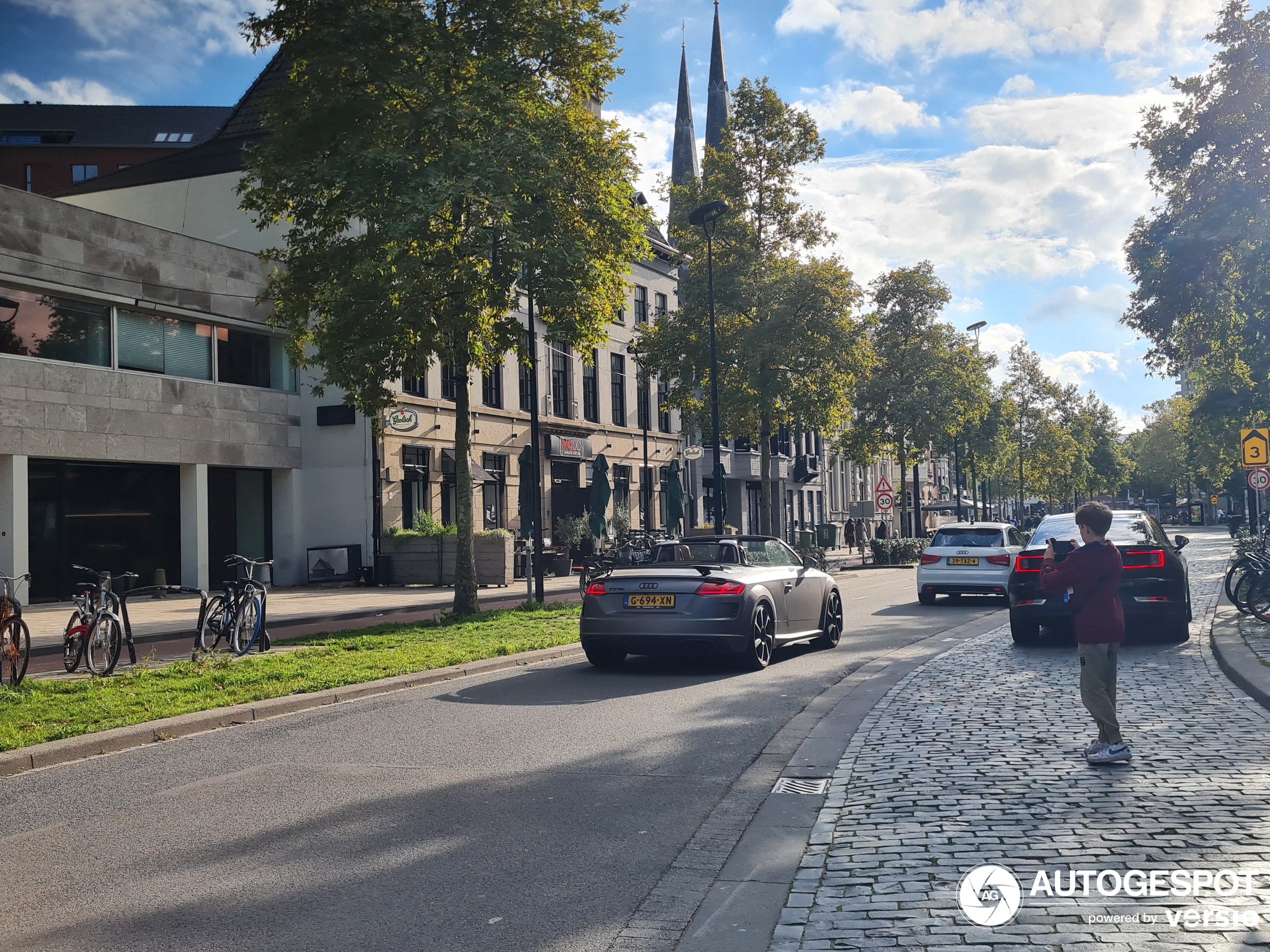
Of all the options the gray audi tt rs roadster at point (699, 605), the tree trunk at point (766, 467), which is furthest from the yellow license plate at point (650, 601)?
the tree trunk at point (766, 467)

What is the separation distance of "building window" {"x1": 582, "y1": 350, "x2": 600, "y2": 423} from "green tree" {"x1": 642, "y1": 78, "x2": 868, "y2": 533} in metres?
6.69

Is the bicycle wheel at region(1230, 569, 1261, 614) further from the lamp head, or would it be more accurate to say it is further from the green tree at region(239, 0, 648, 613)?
the lamp head

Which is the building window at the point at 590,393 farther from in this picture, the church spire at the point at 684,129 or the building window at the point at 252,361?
the church spire at the point at 684,129

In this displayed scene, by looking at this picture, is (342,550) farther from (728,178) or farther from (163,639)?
(728,178)

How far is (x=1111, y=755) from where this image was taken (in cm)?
651

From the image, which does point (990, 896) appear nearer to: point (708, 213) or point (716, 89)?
point (708, 213)

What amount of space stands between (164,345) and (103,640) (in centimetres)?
1642

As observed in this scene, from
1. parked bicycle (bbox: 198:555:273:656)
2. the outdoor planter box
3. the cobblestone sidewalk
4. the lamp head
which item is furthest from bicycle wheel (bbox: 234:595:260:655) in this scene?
the lamp head

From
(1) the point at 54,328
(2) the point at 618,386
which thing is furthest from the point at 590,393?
(1) the point at 54,328

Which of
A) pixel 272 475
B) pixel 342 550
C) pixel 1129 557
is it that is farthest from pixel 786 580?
pixel 272 475

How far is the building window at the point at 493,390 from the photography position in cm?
3512

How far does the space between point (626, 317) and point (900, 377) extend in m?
11.3

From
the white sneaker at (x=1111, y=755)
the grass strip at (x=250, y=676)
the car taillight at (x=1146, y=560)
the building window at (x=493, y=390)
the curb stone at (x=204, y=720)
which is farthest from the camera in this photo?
the building window at (x=493, y=390)

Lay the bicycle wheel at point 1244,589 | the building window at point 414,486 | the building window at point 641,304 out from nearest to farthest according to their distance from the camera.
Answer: the bicycle wheel at point 1244,589 → the building window at point 414,486 → the building window at point 641,304
